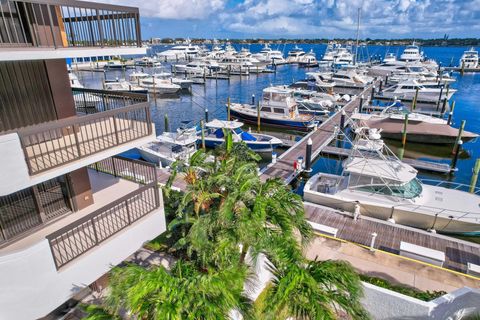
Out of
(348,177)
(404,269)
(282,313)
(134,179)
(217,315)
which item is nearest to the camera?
(217,315)

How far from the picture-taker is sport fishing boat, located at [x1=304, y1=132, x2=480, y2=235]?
56.4ft

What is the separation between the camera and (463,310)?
33.3ft

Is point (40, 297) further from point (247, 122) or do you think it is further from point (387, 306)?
point (247, 122)

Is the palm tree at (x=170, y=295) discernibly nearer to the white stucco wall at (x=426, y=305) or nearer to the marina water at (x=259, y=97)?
the white stucco wall at (x=426, y=305)

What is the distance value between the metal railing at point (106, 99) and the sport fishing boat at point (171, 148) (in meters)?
12.0

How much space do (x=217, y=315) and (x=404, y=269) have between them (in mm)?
10642

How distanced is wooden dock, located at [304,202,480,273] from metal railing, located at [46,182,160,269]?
415 inches

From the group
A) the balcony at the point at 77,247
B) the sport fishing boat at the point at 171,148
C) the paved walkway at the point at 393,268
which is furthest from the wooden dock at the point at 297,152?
the balcony at the point at 77,247

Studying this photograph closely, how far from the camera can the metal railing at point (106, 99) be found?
1096 cm

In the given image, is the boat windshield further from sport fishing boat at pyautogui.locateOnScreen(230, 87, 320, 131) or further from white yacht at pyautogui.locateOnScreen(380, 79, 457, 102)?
white yacht at pyautogui.locateOnScreen(380, 79, 457, 102)

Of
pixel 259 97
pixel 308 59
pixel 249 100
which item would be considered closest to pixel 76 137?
pixel 249 100

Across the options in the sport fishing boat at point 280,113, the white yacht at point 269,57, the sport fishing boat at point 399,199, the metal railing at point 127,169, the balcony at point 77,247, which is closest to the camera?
the balcony at point 77,247

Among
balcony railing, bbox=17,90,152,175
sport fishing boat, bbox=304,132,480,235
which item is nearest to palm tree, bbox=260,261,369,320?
balcony railing, bbox=17,90,152,175

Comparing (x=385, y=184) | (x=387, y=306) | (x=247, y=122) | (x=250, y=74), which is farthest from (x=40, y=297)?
(x=250, y=74)
